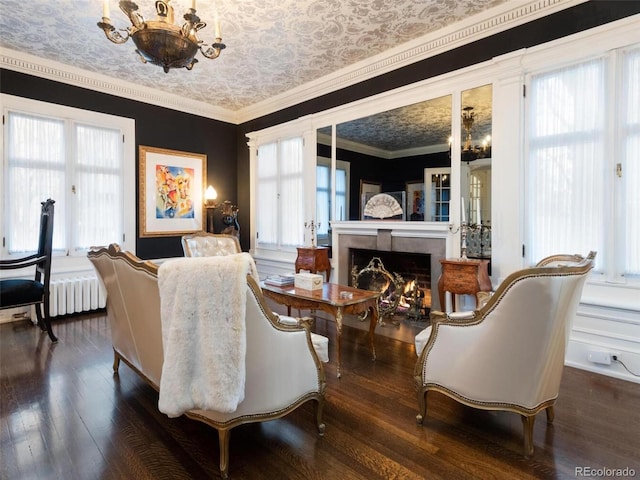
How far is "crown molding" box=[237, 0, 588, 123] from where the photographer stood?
2.92 metres

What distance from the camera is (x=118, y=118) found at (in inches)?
186

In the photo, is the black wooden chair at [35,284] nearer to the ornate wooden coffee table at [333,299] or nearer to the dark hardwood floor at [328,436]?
the dark hardwood floor at [328,436]

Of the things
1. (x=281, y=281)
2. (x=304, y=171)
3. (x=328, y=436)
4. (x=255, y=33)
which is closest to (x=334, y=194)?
(x=304, y=171)

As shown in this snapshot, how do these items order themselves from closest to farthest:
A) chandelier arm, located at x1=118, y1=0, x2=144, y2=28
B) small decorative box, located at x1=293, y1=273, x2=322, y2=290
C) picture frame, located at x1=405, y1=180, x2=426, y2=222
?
chandelier arm, located at x1=118, y1=0, x2=144, y2=28, small decorative box, located at x1=293, y1=273, x2=322, y2=290, picture frame, located at x1=405, y1=180, x2=426, y2=222

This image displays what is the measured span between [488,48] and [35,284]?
4.96 meters

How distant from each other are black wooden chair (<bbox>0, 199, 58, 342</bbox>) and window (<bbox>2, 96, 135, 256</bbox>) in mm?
724

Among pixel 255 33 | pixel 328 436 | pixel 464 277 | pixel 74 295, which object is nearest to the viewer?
pixel 328 436

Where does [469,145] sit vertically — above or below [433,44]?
below

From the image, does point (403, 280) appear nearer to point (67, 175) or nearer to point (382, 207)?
point (382, 207)

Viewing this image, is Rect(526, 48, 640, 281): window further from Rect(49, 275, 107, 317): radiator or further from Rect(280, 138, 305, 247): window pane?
Rect(49, 275, 107, 317): radiator

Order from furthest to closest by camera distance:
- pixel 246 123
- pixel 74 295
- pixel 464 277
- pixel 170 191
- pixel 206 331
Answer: pixel 246 123 → pixel 170 191 → pixel 74 295 → pixel 464 277 → pixel 206 331

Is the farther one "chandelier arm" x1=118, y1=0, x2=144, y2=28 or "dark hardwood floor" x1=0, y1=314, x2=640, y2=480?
"chandelier arm" x1=118, y1=0, x2=144, y2=28

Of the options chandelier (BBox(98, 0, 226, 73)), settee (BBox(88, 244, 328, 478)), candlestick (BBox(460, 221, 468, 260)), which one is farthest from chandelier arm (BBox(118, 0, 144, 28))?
candlestick (BBox(460, 221, 468, 260))

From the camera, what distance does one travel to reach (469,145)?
337cm
